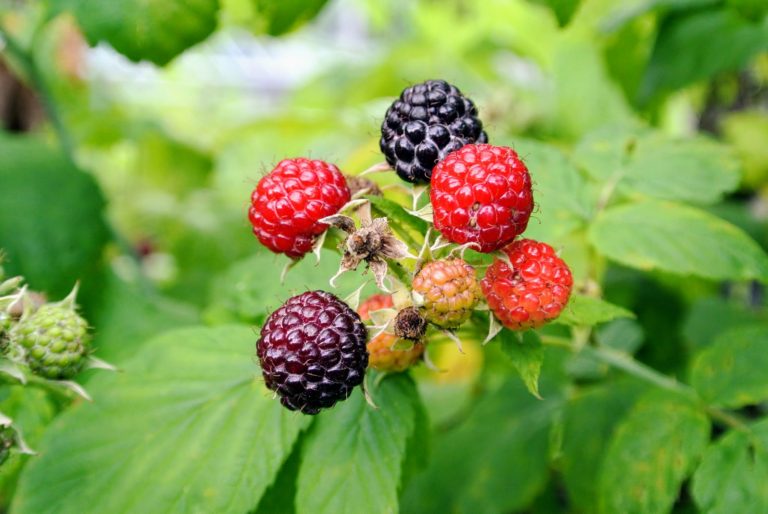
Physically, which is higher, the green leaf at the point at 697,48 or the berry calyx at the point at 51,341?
the green leaf at the point at 697,48

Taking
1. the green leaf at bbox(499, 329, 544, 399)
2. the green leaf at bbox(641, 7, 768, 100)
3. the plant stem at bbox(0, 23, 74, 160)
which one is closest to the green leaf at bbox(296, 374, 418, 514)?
the green leaf at bbox(499, 329, 544, 399)

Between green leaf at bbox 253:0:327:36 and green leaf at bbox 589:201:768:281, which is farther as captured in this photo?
green leaf at bbox 253:0:327:36

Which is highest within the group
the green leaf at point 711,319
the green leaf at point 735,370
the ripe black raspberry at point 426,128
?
the ripe black raspberry at point 426,128

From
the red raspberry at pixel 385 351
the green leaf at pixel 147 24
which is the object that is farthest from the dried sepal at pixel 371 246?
the green leaf at pixel 147 24

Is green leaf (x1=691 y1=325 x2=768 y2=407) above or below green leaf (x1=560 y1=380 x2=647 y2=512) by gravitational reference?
above

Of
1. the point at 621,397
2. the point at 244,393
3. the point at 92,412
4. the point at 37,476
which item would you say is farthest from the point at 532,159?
the point at 37,476

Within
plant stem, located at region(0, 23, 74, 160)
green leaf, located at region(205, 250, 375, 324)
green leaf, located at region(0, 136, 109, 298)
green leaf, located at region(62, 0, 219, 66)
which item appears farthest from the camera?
plant stem, located at region(0, 23, 74, 160)

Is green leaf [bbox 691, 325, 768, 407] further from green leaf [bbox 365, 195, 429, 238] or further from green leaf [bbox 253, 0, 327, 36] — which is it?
green leaf [bbox 253, 0, 327, 36]

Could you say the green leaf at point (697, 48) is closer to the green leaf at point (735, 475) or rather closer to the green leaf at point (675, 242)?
the green leaf at point (675, 242)
